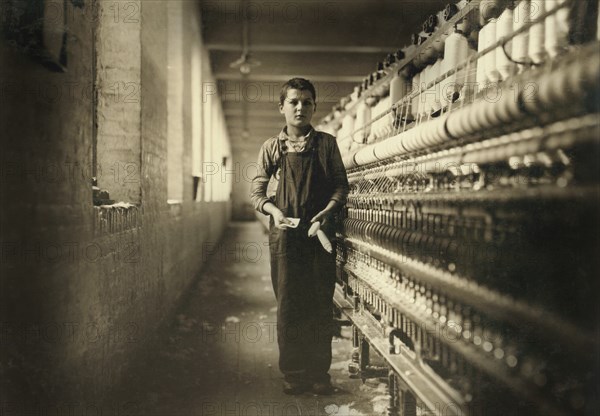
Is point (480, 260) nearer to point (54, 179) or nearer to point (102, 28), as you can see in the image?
point (54, 179)

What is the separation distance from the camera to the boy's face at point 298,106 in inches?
114

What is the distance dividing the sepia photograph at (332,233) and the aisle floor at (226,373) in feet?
0.07

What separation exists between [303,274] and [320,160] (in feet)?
2.28

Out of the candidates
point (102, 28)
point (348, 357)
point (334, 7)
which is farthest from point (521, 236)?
point (334, 7)

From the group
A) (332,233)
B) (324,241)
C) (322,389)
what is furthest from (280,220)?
(322,389)

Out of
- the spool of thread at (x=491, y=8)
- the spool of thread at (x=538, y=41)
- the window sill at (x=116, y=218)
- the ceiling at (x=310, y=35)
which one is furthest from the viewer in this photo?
the ceiling at (x=310, y=35)

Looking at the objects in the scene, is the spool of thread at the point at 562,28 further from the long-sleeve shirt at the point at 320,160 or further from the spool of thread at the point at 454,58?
the long-sleeve shirt at the point at 320,160

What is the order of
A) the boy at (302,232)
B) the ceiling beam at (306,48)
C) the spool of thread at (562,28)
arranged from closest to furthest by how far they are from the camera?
the spool of thread at (562,28) → the boy at (302,232) → the ceiling beam at (306,48)

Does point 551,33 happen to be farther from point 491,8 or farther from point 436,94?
point 436,94

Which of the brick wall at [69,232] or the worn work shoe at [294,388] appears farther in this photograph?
the worn work shoe at [294,388]

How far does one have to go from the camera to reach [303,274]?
2.93m

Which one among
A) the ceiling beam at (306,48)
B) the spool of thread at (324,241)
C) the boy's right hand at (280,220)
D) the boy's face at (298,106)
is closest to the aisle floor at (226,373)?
the spool of thread at (324,241)

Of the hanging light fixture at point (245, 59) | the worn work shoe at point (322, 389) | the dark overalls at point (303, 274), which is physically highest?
the hanging light fixture at point (245, 59)

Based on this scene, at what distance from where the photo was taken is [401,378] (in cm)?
214
